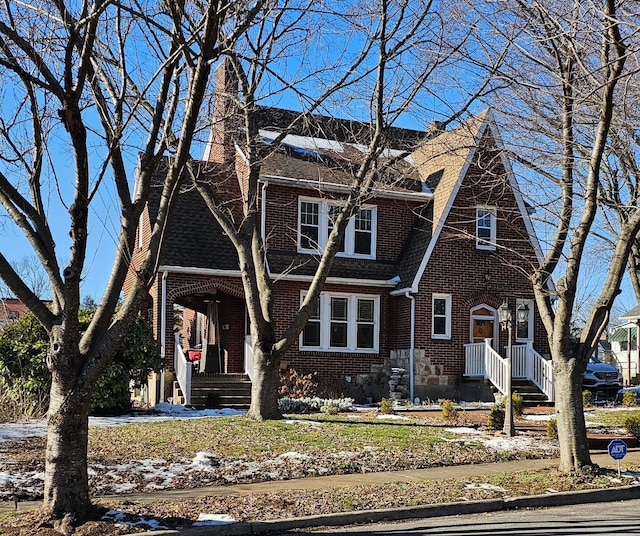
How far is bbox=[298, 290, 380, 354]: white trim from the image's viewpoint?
24.0 meters

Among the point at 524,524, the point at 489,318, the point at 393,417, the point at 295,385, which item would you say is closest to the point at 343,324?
the point at 295,385

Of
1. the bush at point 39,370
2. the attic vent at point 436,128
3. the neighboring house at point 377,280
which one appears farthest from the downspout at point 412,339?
the attic vent at point 436,128

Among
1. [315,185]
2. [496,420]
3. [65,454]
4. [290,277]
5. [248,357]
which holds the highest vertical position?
[315,185]

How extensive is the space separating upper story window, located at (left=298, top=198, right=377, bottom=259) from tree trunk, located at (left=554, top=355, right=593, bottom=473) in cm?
1349

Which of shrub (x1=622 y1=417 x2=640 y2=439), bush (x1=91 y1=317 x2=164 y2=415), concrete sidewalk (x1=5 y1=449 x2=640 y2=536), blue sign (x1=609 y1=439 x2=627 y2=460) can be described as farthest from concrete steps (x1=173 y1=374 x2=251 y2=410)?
blue sign (x1=609 y1=439 x2=627 y2=460)

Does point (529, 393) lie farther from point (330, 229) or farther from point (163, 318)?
point (163, 318)

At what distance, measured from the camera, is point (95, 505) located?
8.14 m

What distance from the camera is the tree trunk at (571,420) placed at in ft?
35.3

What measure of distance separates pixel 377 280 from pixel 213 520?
1662 centimetres

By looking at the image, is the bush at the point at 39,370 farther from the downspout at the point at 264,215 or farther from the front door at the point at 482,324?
the front door at the point at 482,324

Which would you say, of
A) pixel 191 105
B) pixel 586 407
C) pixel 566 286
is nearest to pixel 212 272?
pixel 586 407

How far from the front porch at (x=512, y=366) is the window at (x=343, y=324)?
313 cm

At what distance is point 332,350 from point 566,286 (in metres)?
13.7

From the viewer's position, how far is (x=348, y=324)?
2441cm
